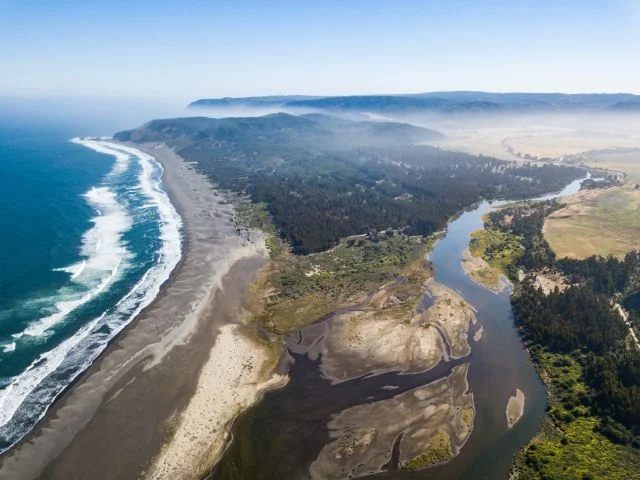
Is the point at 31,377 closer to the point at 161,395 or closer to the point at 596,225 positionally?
the point at 161,395

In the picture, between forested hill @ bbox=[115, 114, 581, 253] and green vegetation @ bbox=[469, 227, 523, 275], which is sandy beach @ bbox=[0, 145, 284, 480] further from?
green vegetation @ bbox=[469, 227, 523, 275]

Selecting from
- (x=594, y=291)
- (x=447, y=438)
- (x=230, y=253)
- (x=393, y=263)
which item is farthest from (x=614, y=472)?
(x=230, y=253)

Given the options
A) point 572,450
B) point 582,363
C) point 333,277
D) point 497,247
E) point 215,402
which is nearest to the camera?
point 572,450

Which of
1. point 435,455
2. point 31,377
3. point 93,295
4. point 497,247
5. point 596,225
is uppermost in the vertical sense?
point 93,295

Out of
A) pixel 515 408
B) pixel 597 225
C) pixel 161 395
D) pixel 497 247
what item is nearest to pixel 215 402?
pixel 161 395

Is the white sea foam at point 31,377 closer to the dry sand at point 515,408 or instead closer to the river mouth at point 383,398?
the river mouth at point 383,398

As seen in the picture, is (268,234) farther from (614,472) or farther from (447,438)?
(614,472)
